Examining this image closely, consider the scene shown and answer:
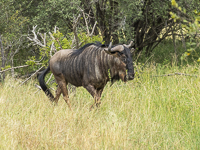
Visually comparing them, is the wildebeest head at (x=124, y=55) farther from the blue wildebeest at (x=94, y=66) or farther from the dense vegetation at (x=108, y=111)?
the dense vegetation at (x=108, y=111)

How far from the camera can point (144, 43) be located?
10242mm

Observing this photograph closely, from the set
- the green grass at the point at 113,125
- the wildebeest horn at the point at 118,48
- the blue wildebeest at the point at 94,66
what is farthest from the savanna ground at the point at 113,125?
the wildebeest horn at the point at 118,48

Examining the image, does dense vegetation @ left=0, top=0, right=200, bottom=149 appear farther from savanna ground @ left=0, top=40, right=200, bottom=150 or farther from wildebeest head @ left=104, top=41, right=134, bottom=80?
wildebeest head @ left=104, top=41, right=134, bottom=80

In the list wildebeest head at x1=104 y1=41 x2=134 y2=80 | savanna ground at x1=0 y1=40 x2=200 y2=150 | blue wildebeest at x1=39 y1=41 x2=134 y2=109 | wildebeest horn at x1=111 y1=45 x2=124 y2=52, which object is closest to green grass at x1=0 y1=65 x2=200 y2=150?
savanna ground at x1=0 y1=40 x2=200 y2=150

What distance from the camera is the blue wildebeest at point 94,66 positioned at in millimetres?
4617

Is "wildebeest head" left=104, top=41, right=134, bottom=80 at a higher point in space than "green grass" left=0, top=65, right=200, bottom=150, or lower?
higher

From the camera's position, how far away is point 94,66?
4840mm

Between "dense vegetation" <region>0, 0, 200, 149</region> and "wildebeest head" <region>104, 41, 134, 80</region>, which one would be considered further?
"wildebeest head" <region>104, 41, 134, 80</region>

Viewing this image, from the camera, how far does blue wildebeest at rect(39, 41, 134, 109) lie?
4617 mm

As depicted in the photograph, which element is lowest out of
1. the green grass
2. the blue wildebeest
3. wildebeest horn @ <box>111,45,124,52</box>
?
the green grass

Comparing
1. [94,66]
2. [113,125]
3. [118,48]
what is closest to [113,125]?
[113,125]

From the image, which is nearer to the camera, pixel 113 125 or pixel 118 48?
pixel 113 125

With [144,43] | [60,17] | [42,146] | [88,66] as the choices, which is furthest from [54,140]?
[144,43]

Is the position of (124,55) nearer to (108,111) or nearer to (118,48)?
(118,48)
